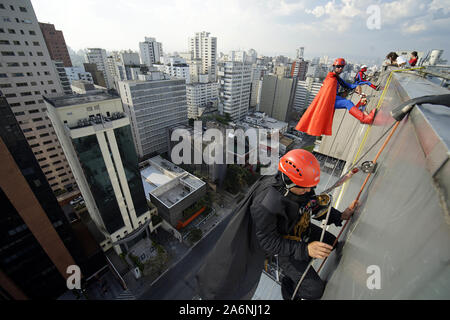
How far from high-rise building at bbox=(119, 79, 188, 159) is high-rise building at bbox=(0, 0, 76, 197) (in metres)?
7.33

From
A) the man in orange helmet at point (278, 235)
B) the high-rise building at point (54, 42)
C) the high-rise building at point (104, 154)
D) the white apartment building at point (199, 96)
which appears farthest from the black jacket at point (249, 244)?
the high-rise building at point (54, 42)

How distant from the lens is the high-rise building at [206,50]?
5512 centimetres

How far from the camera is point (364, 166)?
2102 mm

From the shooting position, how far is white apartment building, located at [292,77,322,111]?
50.3 metres

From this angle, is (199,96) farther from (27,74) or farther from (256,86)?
(27,74)

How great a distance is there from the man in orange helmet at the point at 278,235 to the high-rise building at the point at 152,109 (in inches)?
984

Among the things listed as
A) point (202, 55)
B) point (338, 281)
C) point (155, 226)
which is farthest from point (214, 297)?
point (202, 55)

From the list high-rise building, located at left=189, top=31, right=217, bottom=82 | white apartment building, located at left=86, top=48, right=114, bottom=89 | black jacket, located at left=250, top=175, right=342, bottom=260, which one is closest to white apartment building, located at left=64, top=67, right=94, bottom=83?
white apartment building, located at left=86, top=48, right=114, bottom=89

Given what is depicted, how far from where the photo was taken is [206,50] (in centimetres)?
5650

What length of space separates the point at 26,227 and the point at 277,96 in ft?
139

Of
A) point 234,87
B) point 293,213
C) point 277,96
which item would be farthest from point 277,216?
point 277,96
